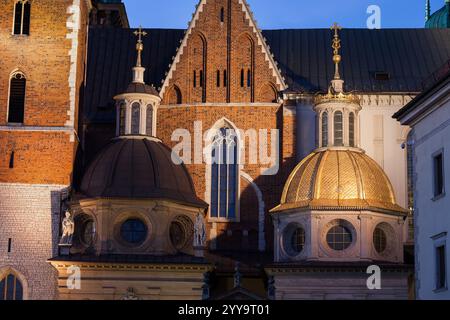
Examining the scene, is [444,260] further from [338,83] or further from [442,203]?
[338,83]

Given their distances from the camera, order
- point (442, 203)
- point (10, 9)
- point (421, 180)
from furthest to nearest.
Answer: point (10, 9)
point (421, 180)
point (442, 203)

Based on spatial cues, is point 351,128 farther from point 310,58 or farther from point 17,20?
point 17,20

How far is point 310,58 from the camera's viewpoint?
194 ft

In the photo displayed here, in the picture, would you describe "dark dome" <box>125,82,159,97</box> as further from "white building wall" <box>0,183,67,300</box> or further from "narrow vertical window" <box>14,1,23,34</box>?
"white building wall" <box>0,183,67,300</box>

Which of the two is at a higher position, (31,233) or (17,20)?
(17,20)

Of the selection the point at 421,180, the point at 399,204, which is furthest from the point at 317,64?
the point at 421,180

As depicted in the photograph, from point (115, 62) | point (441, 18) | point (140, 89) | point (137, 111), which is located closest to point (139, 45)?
point (140, 89)

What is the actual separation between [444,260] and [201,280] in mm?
15123

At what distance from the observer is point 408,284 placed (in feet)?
162

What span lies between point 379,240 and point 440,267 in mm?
13532

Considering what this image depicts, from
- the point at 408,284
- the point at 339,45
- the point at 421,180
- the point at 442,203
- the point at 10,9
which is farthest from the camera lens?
the point at 339,45

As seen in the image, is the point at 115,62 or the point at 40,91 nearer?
the point at 40,91

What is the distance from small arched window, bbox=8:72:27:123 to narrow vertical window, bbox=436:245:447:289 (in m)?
22.1

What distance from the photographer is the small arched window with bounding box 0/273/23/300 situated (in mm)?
49281
